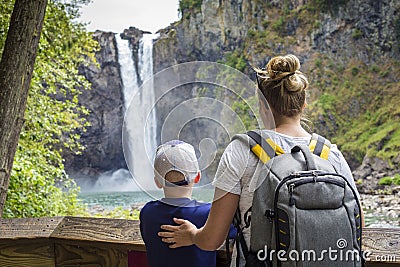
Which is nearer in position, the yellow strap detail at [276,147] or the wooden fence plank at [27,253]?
the yellow strap detail at [276,147]

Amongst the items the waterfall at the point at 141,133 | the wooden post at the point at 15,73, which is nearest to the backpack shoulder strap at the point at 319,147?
the waterfall at the point at 141,133

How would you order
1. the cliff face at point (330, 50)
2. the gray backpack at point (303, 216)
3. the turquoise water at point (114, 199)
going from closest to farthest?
1. the gray backpack at point (303, 216)
2. the turquoise water at point (114, 199)
3. the cliff face at point (330, 50)

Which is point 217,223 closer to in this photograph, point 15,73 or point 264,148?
point 264,148

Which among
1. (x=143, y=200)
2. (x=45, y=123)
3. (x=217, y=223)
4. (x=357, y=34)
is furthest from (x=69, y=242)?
(x=357, y=34)

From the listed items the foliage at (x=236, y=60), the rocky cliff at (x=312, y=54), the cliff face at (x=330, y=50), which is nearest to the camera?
the cliff face at (x=330, y=50)

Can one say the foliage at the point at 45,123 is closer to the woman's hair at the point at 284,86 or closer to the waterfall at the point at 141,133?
the waterfall at the point at 141,133

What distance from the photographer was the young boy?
909mm

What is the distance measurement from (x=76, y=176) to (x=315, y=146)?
55.0ft

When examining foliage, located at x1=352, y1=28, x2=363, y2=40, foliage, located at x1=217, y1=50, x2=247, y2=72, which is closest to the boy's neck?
foliage, located at x1=217, y1=50, x2=247, y2=72

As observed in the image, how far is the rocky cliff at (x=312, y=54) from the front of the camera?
1362cm

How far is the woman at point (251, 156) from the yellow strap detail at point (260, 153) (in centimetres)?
1

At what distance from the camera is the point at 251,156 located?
85cm

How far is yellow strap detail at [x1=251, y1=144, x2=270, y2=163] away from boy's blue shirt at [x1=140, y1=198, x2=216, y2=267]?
0.17m

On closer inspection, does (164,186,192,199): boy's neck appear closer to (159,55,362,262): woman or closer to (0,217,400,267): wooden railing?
(159,55,362,262): woman
